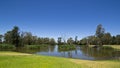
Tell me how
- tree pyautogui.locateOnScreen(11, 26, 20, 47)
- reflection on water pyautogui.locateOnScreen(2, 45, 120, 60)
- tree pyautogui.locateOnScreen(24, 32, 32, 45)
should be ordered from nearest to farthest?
reflection on water pyautogui.locateOnScreen(2, 45, 120, 60) → tree pyautogui.locateOnScreen(11, 26, 20, 47) → tree pyautogui.locateOnScreen(24, 32, 32, 45)

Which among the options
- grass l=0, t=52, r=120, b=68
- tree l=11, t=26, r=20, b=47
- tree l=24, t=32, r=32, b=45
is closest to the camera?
grass l=0, t=52, r=120, b=68

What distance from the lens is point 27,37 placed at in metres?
110

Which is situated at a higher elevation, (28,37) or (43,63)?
(28,37)

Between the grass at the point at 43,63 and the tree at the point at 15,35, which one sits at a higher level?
the tree at the point at 15,35

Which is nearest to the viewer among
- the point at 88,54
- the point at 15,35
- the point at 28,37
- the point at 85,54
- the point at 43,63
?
the point at 43,63

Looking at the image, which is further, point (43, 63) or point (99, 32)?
point (99, 32)

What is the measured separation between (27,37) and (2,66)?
96.9m

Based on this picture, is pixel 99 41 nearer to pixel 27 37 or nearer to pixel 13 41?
pixel 27 37

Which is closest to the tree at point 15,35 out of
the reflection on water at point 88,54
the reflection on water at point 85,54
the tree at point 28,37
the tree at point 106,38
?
the tree at point 28,37

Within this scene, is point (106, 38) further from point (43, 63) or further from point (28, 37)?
point (43, 63)

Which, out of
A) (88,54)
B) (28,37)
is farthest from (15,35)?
(88,54)

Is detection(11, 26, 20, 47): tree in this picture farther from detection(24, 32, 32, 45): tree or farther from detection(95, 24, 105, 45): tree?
detection(95, 24, 105, 45): tree

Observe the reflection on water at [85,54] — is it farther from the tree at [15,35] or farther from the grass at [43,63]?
the tree at [15,35]

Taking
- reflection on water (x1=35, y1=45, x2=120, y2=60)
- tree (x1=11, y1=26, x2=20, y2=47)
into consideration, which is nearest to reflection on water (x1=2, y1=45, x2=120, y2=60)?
reflection on water (x1=35, y1=45, x2=120, y2=60)
